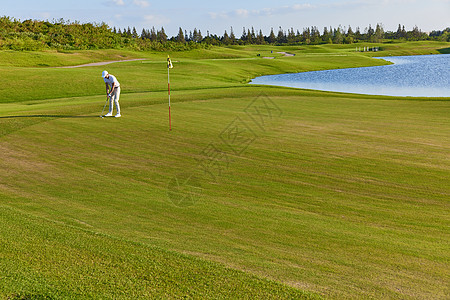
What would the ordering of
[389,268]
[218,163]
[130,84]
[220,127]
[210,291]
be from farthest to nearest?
1. [130,84]
2. [220,127]
3. [218,163]
4. [389,268]
5. [210,291]

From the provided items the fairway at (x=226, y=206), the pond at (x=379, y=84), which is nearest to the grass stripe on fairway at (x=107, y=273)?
the fairway at (x=226, y=206)

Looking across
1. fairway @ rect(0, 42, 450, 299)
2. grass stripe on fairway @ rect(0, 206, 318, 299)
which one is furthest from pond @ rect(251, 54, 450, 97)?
grass stripe on fairway @ rect(0, 206, 318, 299)

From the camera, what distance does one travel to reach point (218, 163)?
43.3 ft

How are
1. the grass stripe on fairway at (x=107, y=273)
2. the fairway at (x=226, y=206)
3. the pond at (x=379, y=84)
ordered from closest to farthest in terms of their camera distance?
the grass stripe on fairway at (x=107, y=273) < the fairway at (x=226, y=206) < the pond at (x=379, y=84)

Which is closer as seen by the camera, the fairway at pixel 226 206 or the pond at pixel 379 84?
the fairway at pixel 226 206

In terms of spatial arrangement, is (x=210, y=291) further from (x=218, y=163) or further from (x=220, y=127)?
(x=220, y=127)

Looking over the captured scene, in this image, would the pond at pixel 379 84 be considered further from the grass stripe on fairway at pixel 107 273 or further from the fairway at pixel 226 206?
the grass stripe on fairway at pixel 107 273

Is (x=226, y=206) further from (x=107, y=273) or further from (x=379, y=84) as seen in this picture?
(x=379, y=84)

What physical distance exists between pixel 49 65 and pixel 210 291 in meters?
63.8

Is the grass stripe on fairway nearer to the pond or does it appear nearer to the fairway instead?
the fairway

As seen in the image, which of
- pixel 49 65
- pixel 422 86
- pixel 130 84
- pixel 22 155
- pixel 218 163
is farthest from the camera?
pixel 49 65

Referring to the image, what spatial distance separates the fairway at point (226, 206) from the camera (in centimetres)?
641

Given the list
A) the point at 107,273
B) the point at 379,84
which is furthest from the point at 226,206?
the point at 379,84

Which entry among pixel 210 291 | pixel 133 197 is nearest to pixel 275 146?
pixel 133 197
